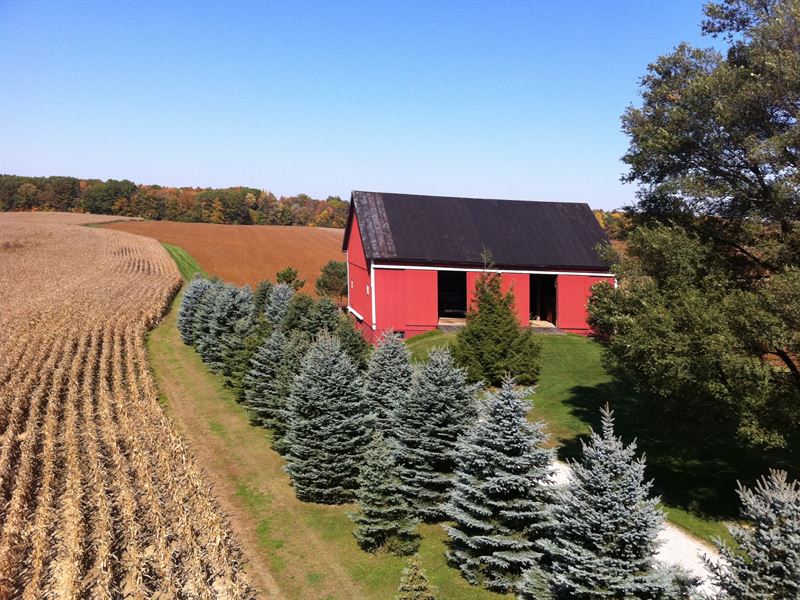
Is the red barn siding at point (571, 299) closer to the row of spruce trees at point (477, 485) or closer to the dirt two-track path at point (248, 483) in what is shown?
the row of spruce trees at point (477, 485)

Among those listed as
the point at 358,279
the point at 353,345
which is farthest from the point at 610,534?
the point at 358,279

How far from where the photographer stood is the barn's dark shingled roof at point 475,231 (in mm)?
30688

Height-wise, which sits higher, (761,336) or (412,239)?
(412,239)

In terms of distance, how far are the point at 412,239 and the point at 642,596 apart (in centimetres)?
2401

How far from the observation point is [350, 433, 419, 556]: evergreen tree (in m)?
12.7

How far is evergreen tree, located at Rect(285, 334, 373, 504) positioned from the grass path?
61cm

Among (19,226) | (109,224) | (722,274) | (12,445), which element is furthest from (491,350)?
(109,224)

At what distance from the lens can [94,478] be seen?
48.6 ft

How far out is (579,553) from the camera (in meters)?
8.94

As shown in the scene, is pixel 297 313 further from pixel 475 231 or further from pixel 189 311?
pixel 475 231

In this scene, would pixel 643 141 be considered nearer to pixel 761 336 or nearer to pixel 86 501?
pixel 761 336

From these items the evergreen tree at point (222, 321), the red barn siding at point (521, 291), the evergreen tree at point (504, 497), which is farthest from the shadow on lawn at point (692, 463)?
the evergreen tree at point (222, 321)

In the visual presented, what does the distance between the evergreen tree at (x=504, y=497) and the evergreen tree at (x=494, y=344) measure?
34.0ft

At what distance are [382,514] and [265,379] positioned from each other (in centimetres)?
958
